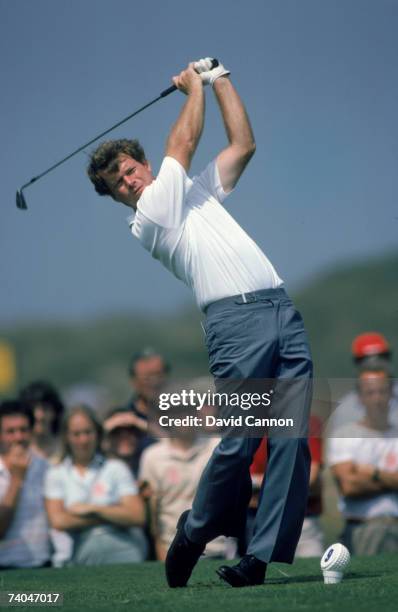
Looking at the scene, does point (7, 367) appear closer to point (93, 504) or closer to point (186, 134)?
A: point (93, 504)

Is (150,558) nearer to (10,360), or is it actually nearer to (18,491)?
(18,491)

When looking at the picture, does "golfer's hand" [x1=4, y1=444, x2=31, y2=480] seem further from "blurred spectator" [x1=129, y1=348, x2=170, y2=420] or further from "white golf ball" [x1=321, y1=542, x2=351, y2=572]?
"white golf ball" [x1=321, y1=542, x2=351, y2=572]

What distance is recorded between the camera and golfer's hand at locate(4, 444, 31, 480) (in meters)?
8.12

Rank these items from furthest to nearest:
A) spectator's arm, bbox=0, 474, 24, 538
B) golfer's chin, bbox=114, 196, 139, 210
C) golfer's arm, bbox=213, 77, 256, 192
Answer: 1. spectator's arm, bbox=0, 474, 24, 538
2. golfer's chin, bbox=114, 196, 139, 210
3. golfer's arm, bbox=213, 77, 256, 192

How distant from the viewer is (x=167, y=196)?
5.24 meters

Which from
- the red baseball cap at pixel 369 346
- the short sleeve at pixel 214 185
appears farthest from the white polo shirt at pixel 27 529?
the short sleeve at pixel 214 185

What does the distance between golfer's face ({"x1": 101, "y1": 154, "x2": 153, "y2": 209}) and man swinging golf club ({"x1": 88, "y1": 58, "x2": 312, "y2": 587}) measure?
18cm

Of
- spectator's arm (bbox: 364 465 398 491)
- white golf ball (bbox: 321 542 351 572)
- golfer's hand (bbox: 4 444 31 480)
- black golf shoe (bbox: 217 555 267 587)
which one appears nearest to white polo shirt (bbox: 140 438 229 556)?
golfer's hand (bbox: 4 444 31 480)

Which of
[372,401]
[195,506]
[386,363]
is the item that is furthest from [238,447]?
[386,363]

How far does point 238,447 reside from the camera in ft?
16.7

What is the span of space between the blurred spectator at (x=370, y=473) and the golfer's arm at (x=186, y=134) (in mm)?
3051

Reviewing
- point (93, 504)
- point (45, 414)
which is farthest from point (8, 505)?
point (45, 414)

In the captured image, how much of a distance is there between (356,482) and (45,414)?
2489 millimetres

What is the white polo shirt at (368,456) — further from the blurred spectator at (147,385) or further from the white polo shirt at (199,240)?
the white polo shirt at (199,240)
